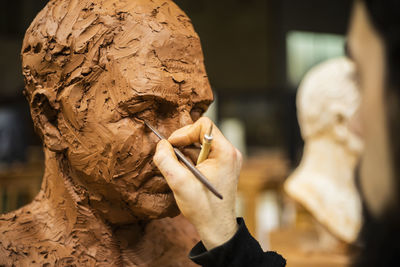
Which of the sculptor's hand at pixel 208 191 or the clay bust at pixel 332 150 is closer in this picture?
the sculptor's hand at pixel 208 191

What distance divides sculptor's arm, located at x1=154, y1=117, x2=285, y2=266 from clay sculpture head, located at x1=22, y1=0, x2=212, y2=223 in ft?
0.49

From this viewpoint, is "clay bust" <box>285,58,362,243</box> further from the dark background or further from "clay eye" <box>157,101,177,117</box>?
"clay eye" <box>157,101,177,117</box>

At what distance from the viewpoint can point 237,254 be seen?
1048mm

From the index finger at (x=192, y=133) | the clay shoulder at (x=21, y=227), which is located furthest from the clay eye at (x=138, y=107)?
the clay shoulder at (x=21, y=227)

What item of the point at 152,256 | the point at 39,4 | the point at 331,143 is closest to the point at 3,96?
the point at 39,4

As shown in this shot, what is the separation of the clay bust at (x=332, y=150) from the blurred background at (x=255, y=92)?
9.0 inches

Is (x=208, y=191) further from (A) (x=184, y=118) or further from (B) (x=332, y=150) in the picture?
(B) (x=332, y=150)

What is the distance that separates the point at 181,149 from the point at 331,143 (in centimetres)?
188

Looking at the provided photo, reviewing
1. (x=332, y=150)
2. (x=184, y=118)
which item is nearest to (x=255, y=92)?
(x=332, y=150)

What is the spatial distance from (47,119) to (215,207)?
58 cm

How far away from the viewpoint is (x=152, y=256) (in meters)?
1.39

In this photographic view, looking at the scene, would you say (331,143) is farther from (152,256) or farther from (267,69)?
(267,69)

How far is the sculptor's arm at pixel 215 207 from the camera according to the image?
103 centimetres

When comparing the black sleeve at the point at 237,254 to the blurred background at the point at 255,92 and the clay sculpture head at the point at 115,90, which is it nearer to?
the clay sculpture head at the point at 115,90
